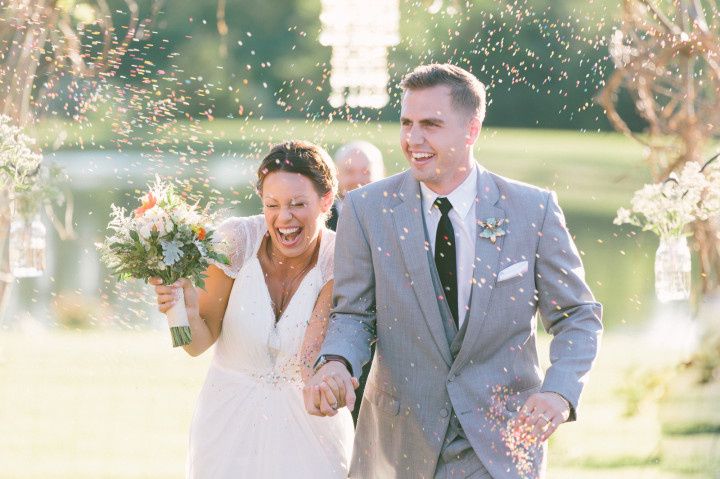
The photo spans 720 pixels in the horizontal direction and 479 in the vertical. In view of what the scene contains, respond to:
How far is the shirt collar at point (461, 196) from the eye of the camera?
14.8 ft

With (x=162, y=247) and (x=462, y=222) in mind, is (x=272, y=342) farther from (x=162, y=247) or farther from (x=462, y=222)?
(x=462, y=222)

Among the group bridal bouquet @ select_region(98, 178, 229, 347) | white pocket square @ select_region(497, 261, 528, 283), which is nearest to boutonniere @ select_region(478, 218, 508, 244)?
white pocket square @ select_region(497, 261, 528, 283)

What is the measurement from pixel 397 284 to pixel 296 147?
3.15 ft

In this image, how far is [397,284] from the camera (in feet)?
14.5

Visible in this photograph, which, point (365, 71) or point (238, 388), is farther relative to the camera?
point (365, 71)

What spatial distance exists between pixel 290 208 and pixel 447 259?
2.63 feet

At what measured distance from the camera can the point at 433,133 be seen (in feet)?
14.3

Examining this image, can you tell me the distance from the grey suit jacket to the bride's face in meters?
0.51

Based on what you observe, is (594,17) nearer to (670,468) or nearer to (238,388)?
(670,468)

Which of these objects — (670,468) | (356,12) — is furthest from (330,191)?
(356,12)

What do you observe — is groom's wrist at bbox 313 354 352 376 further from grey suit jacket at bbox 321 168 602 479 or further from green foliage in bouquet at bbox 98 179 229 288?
green foliage in bouquet at bbox 98 179 229 288

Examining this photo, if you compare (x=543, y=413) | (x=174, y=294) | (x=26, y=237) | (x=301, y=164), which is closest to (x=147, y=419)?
(x=26, y=237)

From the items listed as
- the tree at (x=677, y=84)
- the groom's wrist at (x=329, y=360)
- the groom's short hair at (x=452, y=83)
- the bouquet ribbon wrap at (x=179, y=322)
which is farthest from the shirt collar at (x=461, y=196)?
the tree at (x=677, y=84)

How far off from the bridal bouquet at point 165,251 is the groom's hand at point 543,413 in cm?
Answer: 145
